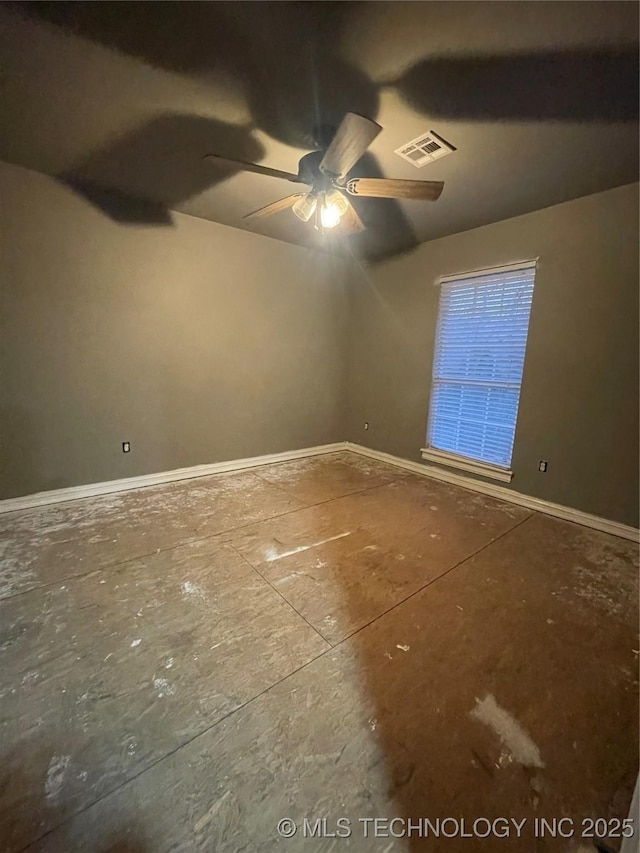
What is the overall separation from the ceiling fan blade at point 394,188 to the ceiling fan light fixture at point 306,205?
0.26m

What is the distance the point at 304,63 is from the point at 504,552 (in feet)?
9.99

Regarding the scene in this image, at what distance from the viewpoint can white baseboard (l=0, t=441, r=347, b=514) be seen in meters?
2.75

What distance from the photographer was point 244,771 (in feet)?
3.43

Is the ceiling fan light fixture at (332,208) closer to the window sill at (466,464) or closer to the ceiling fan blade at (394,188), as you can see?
the ceiling fan blade at (394,188)

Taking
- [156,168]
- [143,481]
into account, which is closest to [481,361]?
[156,168]

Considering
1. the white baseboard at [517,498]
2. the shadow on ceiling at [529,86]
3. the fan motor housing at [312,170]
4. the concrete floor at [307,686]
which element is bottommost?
the concrete floor at [307,686]

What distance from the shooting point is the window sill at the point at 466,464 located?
3.25m

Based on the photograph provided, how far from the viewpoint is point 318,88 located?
5.52 ft

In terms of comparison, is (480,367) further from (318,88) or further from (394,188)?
(318,88)

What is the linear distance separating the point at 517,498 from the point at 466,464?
1.87 feet

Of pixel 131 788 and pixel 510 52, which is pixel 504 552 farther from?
pixel 510 52

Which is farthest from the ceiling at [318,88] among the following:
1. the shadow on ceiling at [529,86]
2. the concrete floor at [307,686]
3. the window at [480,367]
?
the concrete floor at [307,686]

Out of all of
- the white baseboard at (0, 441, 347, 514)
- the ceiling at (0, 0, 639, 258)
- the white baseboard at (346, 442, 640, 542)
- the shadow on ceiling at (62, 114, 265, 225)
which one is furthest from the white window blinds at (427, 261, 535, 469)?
the shadow on ceiling at (62, 114, 265, 225)

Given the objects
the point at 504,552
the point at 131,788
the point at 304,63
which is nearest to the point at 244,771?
the point at 131,788
